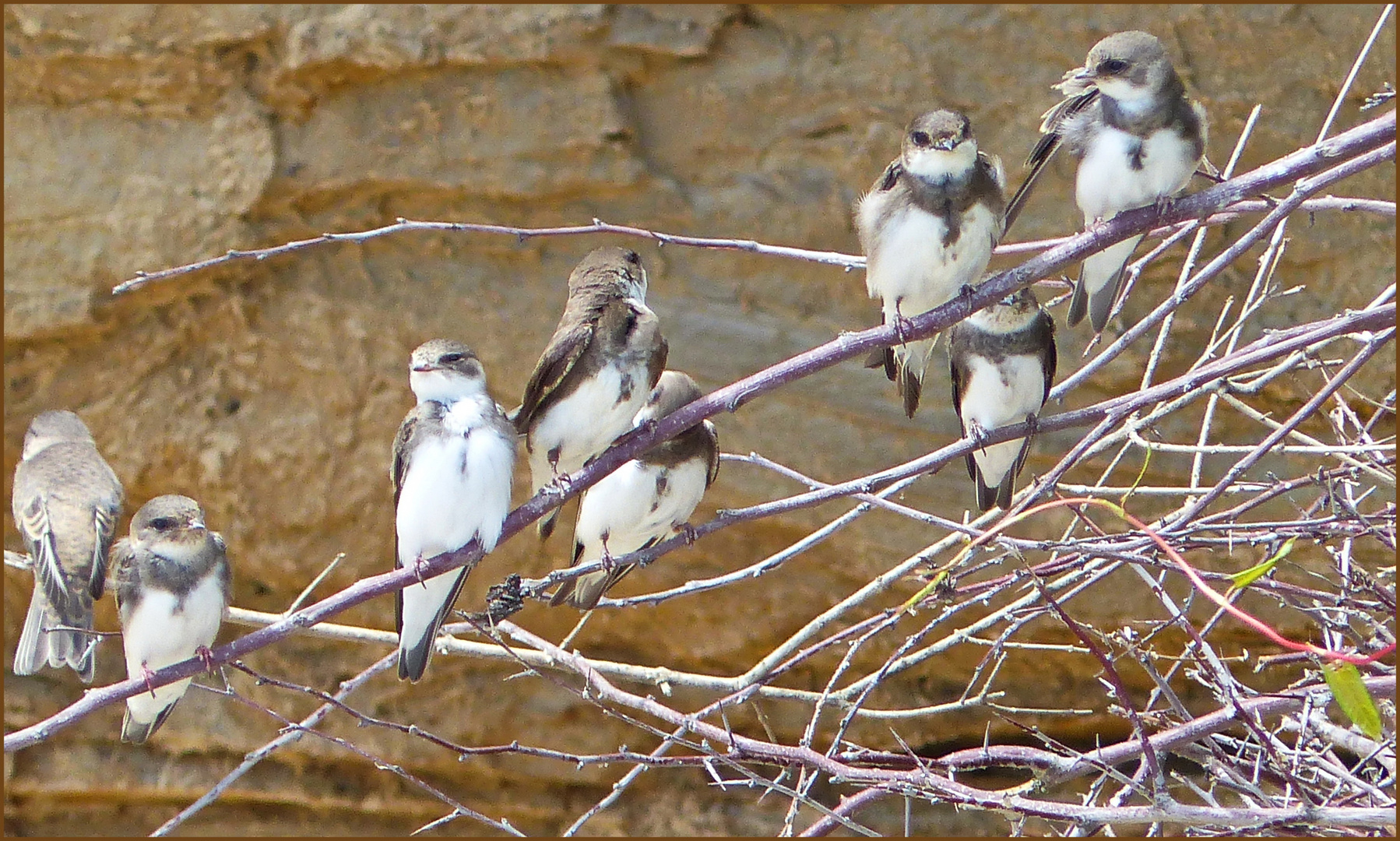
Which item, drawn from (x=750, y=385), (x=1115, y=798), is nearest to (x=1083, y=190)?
(x=750, y=385)

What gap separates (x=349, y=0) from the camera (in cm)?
423

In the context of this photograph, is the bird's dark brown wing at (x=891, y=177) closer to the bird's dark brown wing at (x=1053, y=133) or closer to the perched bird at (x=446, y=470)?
the bird's dark brown wing at (x=1053, y=133)

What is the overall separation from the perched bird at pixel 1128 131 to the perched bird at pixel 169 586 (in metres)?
1.67

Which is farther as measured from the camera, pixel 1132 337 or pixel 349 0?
pixel 349 0

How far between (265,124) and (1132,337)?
9.95ft

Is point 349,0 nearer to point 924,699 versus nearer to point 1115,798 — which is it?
point 924,699

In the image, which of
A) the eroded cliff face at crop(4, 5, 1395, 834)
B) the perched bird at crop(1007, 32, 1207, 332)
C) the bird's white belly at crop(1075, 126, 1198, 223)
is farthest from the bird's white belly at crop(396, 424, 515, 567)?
the eroded cliff face at crop(4, 5, 1395, 834)

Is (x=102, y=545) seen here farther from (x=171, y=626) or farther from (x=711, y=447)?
(x=711, y=447)

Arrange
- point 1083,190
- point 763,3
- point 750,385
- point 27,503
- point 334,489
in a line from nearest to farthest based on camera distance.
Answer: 1. point 750,385
2. point 1083,190
3. point 27,503
4. point 763,3
5. point 334,489

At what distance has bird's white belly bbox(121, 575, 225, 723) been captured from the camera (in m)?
2.61

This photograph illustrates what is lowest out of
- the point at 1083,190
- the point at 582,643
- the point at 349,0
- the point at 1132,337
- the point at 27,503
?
the point at 582,643

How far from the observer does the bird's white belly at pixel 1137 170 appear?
84.4 inches

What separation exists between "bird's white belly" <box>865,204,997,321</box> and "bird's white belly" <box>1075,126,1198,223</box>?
0.62ft

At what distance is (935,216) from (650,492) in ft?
2.73
